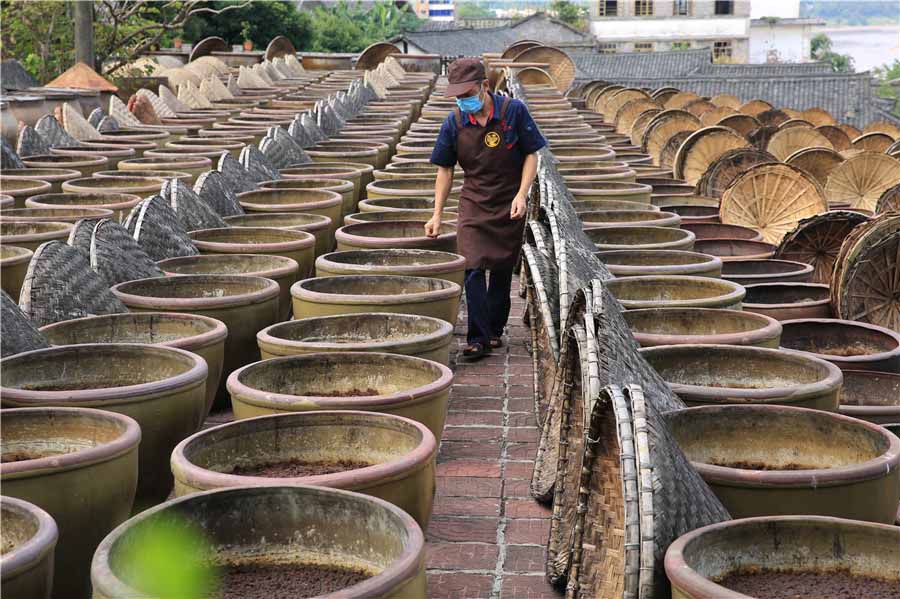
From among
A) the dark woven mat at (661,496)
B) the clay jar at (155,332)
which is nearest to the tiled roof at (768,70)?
the clay jar at (155,332)

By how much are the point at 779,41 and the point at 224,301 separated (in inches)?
2521

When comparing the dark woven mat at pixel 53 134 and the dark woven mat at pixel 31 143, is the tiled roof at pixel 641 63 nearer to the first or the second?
the dark woven mat at pixel 53 134

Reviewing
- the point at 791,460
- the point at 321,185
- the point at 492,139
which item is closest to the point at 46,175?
the point at 321,185

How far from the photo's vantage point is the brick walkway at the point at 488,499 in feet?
10.5

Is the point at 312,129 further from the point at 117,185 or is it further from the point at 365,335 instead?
the point at 365,335

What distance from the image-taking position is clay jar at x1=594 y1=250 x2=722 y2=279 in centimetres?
466

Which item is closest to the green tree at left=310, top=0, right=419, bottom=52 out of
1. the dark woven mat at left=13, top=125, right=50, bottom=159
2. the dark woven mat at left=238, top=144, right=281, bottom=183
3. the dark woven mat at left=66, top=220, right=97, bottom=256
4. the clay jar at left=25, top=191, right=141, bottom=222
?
the dark woven mat at left=13, top=125, right=50, bottom=159

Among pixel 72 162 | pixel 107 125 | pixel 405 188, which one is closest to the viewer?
pixel 405 188

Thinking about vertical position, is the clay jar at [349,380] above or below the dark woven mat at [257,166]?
below

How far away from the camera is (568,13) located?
62438mm

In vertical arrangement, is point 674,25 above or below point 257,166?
above

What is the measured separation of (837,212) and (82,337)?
4341mm

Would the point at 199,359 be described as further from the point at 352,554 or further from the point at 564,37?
the point at 564,37

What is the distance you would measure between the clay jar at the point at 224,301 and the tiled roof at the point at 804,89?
23.9 meters
